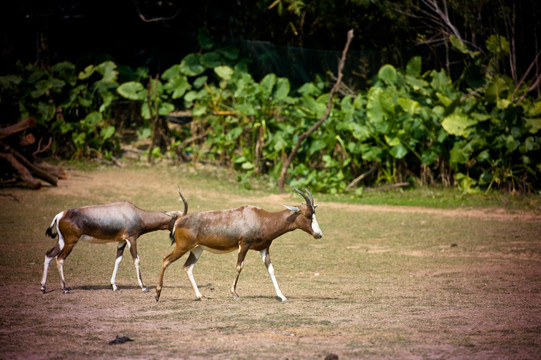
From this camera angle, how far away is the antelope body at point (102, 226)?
23.2 feet

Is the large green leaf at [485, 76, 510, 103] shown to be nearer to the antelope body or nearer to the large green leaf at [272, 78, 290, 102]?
the large green leaf at [272, 78, 290, 102]

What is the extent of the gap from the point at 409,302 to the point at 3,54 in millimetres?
13509

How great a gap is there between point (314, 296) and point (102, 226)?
2366mm

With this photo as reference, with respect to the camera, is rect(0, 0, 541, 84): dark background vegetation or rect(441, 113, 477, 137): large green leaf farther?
rect(0, 0, 541, 84): dark background vegetation

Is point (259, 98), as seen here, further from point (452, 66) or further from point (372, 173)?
point (452, 66)

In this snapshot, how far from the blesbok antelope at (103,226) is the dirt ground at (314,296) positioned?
14.9 inches

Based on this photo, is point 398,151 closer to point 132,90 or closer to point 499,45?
point 499,45

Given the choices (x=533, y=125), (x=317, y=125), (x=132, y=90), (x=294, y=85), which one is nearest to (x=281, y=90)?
(x=294, y=85)

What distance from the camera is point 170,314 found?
6098 mm

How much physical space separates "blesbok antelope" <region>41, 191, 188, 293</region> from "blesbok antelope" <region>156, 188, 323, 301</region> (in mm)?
323

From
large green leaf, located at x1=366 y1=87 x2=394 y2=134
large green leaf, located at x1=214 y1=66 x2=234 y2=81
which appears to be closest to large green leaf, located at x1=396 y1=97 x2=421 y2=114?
large green leaf, located at x1=366 y1=87 x2=394 y2=134

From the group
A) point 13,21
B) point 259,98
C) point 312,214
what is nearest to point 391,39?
point 259,98

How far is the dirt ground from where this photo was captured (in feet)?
16.7

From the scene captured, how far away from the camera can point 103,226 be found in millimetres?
7176
